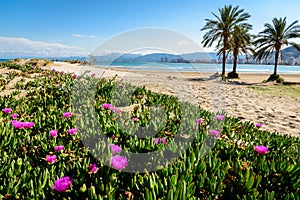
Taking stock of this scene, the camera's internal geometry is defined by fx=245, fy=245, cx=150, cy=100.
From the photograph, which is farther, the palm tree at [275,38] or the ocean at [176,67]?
the palm tree at [275,38]

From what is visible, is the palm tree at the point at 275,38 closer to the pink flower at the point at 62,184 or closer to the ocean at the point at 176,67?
the ocean at the point at 176,67

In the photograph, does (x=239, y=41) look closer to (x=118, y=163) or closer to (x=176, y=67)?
(x=176, y=67)

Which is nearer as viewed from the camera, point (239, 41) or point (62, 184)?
point (62, 184)

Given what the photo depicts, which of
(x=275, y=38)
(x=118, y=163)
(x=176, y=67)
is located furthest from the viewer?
(x=176, y=67)

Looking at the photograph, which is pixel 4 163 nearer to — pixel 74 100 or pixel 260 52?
pixel 74 100

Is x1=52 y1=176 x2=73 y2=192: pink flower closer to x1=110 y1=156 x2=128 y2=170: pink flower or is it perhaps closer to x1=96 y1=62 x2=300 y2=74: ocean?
x1=110 y1=156 x2=128 y2=170: pink flower

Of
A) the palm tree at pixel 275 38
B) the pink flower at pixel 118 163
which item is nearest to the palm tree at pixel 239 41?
the palm tree at pixel 275 38

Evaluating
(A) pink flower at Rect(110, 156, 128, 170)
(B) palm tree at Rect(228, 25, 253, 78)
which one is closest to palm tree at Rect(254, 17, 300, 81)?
(B) palm tree at Rect(228, 25, 253, 78)

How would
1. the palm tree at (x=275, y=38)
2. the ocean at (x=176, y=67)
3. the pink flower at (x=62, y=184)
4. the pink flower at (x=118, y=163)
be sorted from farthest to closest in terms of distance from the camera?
1. the palm tree at (x=275, y=38)
2. the ocean at (x=176, y=67)
3. the pink flower at (x=118, y=163)
4. the pink flower at (x=62, y=184)

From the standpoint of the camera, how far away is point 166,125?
10.8 feet

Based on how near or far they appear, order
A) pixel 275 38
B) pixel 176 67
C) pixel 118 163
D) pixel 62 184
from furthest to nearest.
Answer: pixel 176 67
pixel 275 38
pixel 118 163
pixel 62 184

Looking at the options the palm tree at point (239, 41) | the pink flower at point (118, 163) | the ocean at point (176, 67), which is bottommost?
the pink flower at point (118, 163)

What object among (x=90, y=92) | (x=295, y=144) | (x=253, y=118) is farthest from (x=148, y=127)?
(x=253, y=118)

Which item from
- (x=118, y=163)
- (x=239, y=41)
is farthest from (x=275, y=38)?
(x=118, y=163)
